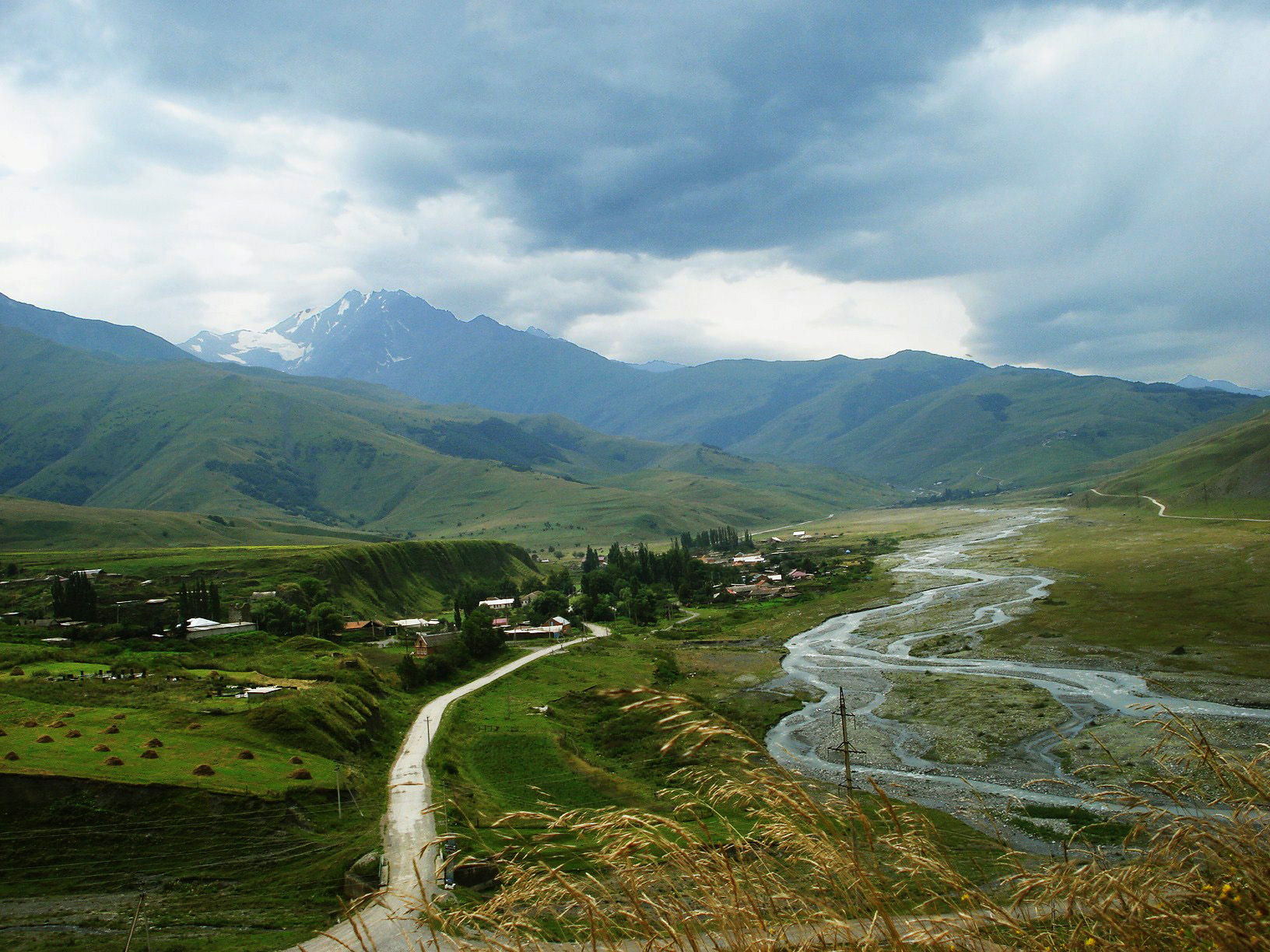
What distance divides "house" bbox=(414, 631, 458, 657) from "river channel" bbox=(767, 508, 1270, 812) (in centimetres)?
3604

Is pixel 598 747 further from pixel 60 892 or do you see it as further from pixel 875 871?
pixel 875 871

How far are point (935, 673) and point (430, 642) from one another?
50774 mm

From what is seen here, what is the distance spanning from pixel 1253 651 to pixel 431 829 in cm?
6508

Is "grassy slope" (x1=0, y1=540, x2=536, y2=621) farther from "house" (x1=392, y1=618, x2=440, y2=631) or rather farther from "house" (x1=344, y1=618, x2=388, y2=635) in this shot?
"house" (x1=344, y1=618, x2=388, y2=635)

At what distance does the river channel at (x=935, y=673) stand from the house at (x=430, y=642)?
1419 inches

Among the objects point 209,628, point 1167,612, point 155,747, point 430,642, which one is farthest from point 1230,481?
point 155,747

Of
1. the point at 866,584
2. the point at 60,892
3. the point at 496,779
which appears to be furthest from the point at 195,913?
the point at 866,584

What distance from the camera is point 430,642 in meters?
84.8

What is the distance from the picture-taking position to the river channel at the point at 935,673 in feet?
140

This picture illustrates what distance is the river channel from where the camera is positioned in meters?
42.5

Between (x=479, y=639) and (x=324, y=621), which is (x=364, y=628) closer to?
(x=324, y=621)

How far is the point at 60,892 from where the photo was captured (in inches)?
1170

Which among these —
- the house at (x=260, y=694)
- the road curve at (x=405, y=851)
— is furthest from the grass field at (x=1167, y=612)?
the house at (x=260, y=694)

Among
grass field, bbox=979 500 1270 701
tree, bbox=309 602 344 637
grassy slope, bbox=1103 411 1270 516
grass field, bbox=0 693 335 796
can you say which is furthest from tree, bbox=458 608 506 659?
grassy slope, bbox=1103 411 1270 516
